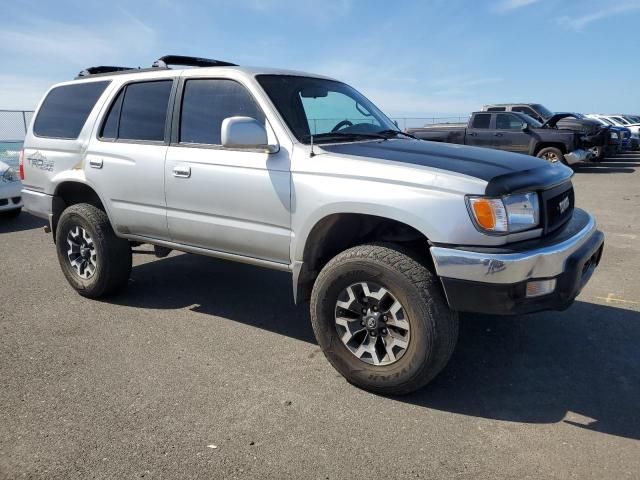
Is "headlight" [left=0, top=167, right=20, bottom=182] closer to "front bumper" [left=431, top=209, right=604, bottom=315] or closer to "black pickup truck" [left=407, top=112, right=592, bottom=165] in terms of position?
"front bumper" [left=431, top=209, right=604, bottom=315]

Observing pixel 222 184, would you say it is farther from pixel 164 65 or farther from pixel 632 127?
pixel 632 127

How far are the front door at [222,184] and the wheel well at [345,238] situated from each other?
19 centimetres

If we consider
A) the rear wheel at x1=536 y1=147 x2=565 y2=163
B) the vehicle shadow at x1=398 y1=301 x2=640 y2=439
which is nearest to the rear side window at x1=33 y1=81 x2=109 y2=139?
the vehicle shadow at x1=398 y1=301 x2=640 y2=439

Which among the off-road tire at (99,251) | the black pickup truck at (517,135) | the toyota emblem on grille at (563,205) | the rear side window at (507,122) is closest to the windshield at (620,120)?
the black pickup truck at (517,135)

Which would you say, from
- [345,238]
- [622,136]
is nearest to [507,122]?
[622,136]

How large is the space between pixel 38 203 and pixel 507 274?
445cm

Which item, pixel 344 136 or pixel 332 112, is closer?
pixel 344 136

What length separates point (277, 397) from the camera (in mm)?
3254

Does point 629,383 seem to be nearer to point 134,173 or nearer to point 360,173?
point 360,173

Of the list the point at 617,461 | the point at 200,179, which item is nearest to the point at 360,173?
the point at 200,179

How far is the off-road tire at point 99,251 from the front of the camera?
15.3ft

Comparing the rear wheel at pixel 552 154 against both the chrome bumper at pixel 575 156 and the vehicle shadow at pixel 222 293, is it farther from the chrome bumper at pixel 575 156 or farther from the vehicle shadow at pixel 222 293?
the vehicle shadow at pixel 222 293

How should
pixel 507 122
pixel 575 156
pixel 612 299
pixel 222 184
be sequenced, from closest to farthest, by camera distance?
1. pixel 222 184
2. pixel 612 299
3. pixel 575 156
4. pixel 507 122

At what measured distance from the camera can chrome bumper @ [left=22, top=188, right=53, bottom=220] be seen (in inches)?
200
